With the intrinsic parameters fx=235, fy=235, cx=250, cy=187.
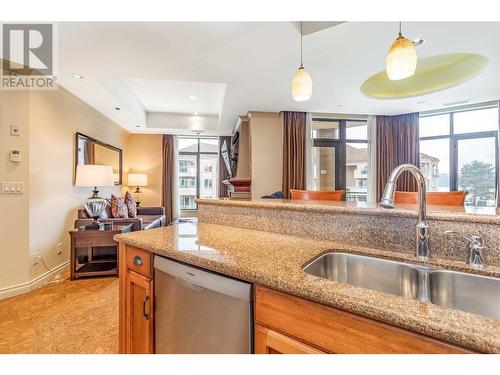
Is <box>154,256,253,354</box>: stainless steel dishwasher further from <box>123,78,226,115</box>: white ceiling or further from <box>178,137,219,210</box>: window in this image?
<box>178,137,219,210</box>: window

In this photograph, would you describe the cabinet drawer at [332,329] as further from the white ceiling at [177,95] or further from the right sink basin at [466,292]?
the white ceiling at [177,95]

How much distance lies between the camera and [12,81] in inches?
94.1

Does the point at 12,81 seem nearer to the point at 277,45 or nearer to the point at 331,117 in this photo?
the point at 277,45

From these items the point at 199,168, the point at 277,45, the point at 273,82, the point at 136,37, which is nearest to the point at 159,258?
the point at 136,37

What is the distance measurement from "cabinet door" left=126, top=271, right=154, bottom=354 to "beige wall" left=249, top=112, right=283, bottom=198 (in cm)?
326

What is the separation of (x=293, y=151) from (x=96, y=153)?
137 inches

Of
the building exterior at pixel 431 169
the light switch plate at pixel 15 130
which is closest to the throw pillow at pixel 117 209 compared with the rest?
the light switch plate at pixel 15 130

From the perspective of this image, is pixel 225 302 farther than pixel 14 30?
No

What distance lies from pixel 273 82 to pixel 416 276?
8.86ft

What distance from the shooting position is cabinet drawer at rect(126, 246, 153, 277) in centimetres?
115

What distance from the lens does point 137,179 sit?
5.58 metres

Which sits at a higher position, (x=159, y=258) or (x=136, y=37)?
(x=136, y=37)

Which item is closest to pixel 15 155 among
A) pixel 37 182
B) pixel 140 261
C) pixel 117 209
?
pixel 37 182
